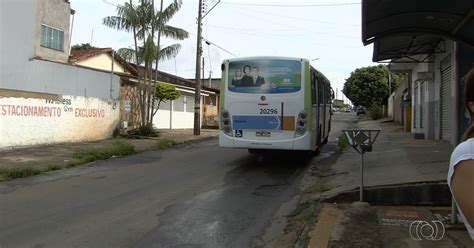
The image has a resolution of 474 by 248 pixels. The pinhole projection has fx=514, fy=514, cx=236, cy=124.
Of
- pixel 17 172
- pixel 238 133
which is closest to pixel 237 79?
pixel 238 133

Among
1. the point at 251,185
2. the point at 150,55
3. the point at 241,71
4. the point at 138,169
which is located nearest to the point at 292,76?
the point at 241,71

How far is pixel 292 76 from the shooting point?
13414mm

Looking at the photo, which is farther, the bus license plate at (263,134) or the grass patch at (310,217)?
the bus license plate at (263,134)

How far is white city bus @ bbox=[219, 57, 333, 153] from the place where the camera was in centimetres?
1333

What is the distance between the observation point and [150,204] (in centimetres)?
890

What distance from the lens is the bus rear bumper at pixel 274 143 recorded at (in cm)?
1327

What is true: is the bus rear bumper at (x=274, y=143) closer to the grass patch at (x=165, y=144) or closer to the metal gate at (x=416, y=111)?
the grass patch at (x=165, y=144)

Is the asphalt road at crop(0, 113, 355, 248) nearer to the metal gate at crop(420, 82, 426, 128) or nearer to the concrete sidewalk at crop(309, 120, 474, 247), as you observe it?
the concrete sidewalk at crop(309, 120, 474, 247)

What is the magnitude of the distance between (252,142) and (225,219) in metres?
5.80

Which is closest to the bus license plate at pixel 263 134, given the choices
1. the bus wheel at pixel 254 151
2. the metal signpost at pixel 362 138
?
the bus wheel at pixel 254 151

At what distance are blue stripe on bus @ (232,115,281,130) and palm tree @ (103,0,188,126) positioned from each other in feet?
36.1

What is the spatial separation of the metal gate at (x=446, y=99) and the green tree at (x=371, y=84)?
46269mm

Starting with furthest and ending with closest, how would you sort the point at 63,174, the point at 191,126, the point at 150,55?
the point at 191,126, the point at 150,55, the point at 63,174

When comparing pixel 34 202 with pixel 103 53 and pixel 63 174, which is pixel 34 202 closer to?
pixel 63 174
